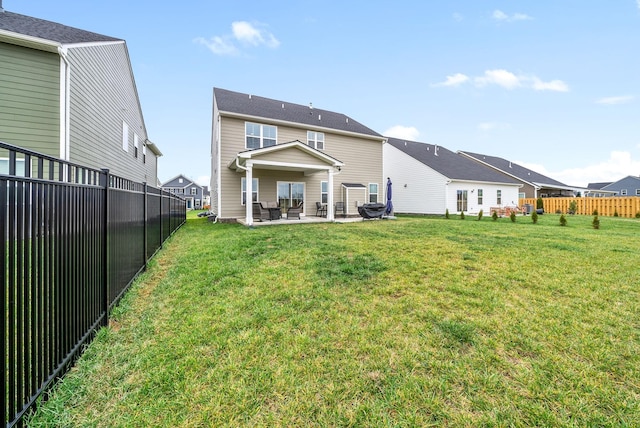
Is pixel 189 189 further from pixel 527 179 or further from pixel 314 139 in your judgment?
pixel 527 179

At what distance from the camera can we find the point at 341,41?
16.7m

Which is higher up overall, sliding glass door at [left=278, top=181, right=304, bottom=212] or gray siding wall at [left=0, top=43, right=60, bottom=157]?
gray siding wall at [left=0, top=43, right=60, bottom=157]

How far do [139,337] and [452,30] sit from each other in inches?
717

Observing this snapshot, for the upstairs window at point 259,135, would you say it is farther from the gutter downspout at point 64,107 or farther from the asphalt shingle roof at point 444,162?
the asphalt shingle roof at point 444,162

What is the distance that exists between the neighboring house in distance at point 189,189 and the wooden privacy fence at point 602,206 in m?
57.6

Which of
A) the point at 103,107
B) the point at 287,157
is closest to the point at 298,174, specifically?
the point at 287,157

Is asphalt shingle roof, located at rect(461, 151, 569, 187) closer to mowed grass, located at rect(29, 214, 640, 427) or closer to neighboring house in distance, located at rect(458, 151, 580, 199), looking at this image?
neighboring house in distance, located at rect(458, 151, 580, 199)

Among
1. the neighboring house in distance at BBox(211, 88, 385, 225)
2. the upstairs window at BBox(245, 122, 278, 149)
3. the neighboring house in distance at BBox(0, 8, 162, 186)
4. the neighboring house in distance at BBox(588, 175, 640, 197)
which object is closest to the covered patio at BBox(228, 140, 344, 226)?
the neighboring house in distance at BBox(211, 88, 385, 225)

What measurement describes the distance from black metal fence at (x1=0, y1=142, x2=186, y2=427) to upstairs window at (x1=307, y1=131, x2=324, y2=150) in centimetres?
1376

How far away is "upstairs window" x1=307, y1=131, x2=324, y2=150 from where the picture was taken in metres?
16.6

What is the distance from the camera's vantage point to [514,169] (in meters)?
31.1

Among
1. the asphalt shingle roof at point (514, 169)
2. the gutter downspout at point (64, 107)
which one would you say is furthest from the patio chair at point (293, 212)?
the asphalt shingle roof at point (514, 169)

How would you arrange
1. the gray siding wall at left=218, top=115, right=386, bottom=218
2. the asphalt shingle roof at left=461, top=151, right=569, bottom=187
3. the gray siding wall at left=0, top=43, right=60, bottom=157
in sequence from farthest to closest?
1. the asphalt shingle roof at left=461, top=151, right=569, bottom=187
2. the gray siding wall at left=218, top=115, right=386, bottom=218
3. the gray siding wall at left=0, top=43, right=60, bottom=157

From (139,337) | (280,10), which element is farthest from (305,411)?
(280,10)
